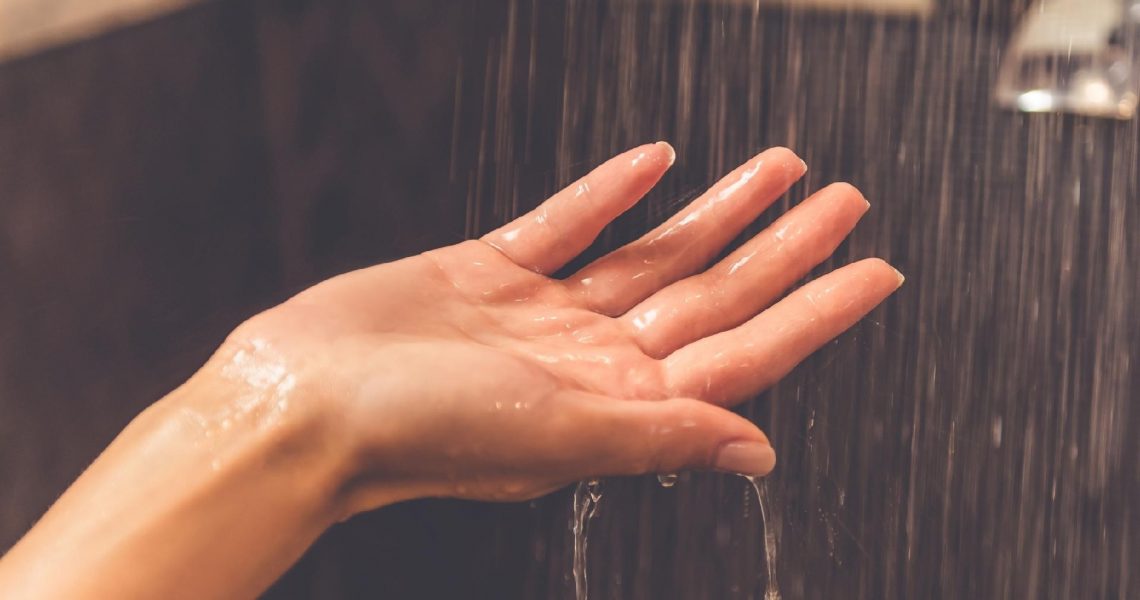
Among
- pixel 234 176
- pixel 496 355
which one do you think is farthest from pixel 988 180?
pixel 234 176

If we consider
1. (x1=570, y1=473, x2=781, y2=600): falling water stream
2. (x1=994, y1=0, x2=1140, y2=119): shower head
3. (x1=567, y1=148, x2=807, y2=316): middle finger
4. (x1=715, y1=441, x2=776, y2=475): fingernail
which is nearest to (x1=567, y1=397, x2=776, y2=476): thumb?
(x1=715, y1=441, x2=776, y2=475): fingernail

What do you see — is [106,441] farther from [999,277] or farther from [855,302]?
[999,277]

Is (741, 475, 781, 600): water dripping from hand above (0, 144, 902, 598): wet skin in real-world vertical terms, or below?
below

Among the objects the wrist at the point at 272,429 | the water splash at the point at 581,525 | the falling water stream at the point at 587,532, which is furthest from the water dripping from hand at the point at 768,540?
the wrist at the point at 272,429

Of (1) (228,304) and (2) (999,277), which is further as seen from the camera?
(2) (999,277)

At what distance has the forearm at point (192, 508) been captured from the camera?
62 cm

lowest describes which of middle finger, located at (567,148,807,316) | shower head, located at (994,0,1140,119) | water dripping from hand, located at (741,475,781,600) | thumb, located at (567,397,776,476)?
water dripping from hand, located at (741,475,781,600)

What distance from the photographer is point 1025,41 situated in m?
1.01

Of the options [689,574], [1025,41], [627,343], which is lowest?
[689,574]

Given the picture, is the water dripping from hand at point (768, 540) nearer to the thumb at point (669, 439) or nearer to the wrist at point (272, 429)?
the thumb at point (669, 439)

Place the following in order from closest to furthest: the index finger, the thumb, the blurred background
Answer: the thumb < the index finger < the blurred background

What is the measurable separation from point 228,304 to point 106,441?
0.67ft

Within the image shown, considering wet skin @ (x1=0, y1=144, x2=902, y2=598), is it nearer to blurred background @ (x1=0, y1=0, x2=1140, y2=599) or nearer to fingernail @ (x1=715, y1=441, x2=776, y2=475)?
fingernail @ (x1=715, y1=441, x2=776, y2=475)

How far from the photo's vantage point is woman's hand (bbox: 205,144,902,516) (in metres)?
0.62
